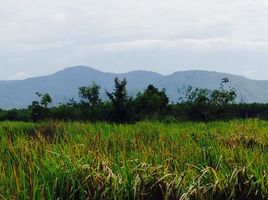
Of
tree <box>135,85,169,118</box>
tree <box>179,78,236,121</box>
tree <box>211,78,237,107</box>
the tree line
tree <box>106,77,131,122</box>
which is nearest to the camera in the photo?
tree <box>106,77,131,122</box>

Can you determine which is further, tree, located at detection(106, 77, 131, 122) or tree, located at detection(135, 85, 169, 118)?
tree, located at detection(135, 85, 169, 118)

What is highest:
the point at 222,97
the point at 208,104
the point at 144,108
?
the point at 222,97

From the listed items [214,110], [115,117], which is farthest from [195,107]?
[115,117]

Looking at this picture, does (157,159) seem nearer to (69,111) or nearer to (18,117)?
(69,111)

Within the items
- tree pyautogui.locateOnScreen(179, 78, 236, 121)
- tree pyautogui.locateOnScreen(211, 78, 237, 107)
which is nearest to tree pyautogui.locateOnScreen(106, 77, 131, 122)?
tree pyautogui.locateOnScreen(179, 78, 236, 121)

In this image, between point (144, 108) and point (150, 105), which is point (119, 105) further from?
point (150, 105)

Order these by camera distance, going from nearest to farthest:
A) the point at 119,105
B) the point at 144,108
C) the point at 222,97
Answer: the point at 119,105 < the point at 144,108 < the point at 222,97

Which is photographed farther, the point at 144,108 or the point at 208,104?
the point at 208,104

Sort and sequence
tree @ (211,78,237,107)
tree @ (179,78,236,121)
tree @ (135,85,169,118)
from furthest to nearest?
tree @ (211,78,237,107) < tree @ (179,78,236,121) < tree @ (135,85,169,118)

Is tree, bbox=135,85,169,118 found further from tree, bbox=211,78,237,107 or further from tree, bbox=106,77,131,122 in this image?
tree, bbox=211,78,237,107

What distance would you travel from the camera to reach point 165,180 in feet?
22.7

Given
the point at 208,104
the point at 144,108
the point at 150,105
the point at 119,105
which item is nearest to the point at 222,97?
the point at 208,104

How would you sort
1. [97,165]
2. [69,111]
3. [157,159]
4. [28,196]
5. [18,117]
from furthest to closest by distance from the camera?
[18,117], [69,111], [157,159], [97,165], [28,196]

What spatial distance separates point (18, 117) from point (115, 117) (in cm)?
1908
